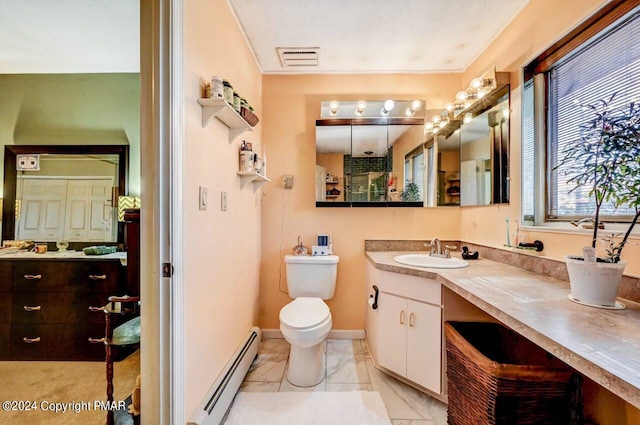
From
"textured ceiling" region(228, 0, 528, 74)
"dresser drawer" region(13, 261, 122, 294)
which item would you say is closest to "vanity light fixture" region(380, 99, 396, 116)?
"textured ceiling" region(228, 0, 528, 74)

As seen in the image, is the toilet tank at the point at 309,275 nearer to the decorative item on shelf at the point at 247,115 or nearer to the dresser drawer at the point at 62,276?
the decorative item on shelf at the point at 247,115

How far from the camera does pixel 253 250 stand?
2119 millimetres

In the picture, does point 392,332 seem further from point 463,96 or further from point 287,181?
point 463,96

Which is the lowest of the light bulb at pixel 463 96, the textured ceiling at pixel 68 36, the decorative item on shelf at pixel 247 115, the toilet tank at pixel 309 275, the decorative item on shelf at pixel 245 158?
the toilet tank at pixel 309 275

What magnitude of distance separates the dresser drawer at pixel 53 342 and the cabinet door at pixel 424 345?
88.9 inches

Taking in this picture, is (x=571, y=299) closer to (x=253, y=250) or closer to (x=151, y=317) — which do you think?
(x=151, y=317)

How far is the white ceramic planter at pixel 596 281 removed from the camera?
35.9 inches

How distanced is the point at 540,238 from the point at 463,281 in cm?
58

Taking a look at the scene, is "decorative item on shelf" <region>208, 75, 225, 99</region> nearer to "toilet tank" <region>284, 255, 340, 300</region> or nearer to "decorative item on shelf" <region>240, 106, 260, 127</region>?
"decorative item on shelf" <region>240, 106, 260, 127</region>

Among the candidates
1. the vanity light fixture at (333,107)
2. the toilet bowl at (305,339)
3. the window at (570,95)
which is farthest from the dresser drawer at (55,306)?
the window at (570,95)

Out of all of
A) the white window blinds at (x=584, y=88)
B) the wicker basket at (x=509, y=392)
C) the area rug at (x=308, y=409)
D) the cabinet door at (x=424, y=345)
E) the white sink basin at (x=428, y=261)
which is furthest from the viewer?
A: the white sink basin at (x=428, y=261)

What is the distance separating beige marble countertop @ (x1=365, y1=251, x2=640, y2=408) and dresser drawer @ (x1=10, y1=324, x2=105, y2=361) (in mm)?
→ 2563

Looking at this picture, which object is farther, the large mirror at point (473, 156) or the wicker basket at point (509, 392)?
the large mirror at point (473, 156)

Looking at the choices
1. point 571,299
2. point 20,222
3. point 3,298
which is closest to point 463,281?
point 571,299
